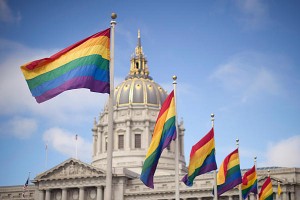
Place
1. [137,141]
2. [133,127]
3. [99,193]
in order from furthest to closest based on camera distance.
Result: 1. [133,127]
2. [137,141]
3. [99,193]

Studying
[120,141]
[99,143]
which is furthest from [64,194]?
[99,143]

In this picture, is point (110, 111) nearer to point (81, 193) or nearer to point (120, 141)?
point (81, 193)

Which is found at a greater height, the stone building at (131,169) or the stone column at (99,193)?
the stone building at (131,169)

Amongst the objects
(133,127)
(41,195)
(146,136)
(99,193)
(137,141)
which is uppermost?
(133,127)

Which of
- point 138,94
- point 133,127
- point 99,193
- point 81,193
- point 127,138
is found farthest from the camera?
point 138,94

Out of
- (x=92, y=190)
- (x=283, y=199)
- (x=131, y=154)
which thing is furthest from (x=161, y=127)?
(x=131, y=154)

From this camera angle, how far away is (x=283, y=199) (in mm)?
78625

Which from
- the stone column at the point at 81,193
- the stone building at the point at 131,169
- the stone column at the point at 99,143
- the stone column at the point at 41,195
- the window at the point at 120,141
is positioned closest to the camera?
the stone building at the point at 131,169

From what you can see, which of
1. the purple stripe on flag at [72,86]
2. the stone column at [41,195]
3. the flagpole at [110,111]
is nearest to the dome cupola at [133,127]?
the stone column at [41,195]

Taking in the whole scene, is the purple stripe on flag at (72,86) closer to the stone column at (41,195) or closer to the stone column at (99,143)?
the stone column at (41,195)

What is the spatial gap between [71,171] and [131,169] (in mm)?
15116

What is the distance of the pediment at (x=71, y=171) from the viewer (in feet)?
299

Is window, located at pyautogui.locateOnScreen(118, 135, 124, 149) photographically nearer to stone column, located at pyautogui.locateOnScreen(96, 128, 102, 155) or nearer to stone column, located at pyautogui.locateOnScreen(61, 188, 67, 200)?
stone column, located at pyautogui.locateOnScreen(96, 128, 102, 155)

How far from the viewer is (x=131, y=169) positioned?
337 ft
